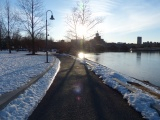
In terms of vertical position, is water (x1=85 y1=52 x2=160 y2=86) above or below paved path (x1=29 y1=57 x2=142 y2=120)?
below

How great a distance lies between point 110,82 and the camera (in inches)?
470

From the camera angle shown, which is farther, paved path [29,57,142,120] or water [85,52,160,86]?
water [85,52,160,86]

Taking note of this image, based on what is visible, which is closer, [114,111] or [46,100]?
[114,111]

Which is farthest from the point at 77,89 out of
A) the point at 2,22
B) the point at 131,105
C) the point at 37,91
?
the point at 2,22

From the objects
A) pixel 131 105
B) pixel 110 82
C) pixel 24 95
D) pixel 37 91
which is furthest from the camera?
pixel 110 82

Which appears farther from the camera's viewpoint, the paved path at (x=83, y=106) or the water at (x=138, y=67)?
the water at (x=138, y=67)

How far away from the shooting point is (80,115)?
6582 mm

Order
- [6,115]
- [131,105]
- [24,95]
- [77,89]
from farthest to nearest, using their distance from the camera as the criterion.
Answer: [77,89] < [24,95] < [131,105] < [6,115]

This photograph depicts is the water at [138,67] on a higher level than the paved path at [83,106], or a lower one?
lower

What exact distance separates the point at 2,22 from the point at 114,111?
→ 54946 millimetres

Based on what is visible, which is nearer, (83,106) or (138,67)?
(83,106)

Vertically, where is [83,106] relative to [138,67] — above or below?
above

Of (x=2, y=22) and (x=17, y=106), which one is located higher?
(x=2, y=22)

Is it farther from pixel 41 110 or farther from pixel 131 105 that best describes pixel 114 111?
pixel 41 110
